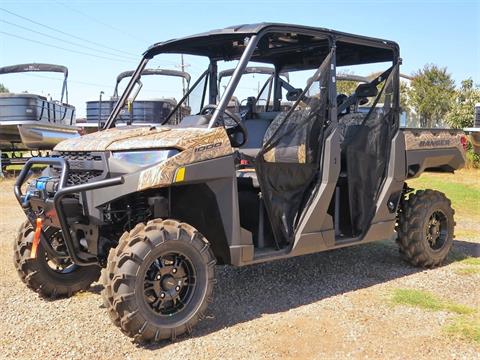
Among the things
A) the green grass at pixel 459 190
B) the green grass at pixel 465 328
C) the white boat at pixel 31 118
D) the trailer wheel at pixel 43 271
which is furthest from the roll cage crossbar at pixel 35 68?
the green grass at pixel 465 328

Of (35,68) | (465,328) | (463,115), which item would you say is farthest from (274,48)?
(463,115)

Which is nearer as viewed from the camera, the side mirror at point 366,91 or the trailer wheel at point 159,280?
the trailer wheel at point 159,280

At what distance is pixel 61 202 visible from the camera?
4.10 meters

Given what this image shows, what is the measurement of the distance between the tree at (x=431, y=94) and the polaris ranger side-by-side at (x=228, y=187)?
93.5 ft

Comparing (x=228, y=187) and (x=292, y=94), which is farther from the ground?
(x=292, y=94)

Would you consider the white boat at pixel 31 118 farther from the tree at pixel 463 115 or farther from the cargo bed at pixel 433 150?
the tree at pixel 463 115

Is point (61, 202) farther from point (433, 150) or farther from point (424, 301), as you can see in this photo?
point (433, 150)

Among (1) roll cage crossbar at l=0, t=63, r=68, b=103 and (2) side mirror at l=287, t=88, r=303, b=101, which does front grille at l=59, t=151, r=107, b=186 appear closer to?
(2) side mirror at l=287, t=88, r=303, b=101

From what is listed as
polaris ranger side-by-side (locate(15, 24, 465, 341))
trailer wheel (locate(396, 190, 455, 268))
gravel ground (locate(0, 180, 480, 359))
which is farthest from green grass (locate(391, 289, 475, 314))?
trailer wheel (locate(396, 190, 455, 268))

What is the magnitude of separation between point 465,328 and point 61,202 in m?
3.20

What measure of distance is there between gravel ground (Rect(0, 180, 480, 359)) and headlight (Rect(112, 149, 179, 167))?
51.2 inches

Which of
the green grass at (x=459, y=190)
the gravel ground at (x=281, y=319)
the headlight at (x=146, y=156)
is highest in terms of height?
the headlight at (x=146, y=156)

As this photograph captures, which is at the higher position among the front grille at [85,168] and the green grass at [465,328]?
the front grille at [85,168]

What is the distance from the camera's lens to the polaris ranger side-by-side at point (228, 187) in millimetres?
4109
